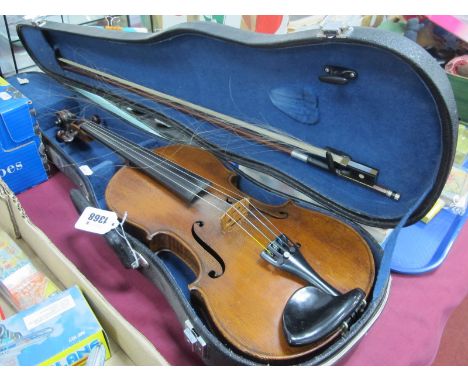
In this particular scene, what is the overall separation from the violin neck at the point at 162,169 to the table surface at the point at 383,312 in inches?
8.8

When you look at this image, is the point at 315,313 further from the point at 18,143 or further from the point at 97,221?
the point at 18,143

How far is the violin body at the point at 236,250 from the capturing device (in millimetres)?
643

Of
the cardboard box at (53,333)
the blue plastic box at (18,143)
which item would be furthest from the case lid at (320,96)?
the cardboard box at (53,333)

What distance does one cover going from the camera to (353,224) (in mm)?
785

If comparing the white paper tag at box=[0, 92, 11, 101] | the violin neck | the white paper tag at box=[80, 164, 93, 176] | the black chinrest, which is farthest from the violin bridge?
the white paper tag at box=[0, 92, 11, 101]

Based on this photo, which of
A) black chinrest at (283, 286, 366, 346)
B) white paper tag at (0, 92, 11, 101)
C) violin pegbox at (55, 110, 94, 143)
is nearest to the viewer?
black chinrest at (283, 286, 366, 346)

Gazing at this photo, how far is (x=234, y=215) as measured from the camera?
79 centimetres

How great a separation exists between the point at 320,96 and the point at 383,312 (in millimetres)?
488

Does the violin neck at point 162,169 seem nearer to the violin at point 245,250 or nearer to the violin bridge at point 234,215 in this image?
the violin at point 245,250

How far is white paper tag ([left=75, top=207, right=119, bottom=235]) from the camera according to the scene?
30.9 inches

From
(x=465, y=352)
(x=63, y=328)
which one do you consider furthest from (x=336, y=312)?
(x=465, y=352)

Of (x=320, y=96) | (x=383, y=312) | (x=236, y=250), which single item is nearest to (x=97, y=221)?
(x=236, y=250)

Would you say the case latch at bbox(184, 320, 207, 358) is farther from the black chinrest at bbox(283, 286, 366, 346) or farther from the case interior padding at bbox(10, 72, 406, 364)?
the black chinrest at bbox(283, 286, 366, 346)

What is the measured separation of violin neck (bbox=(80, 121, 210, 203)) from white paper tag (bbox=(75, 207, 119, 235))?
147 mm
